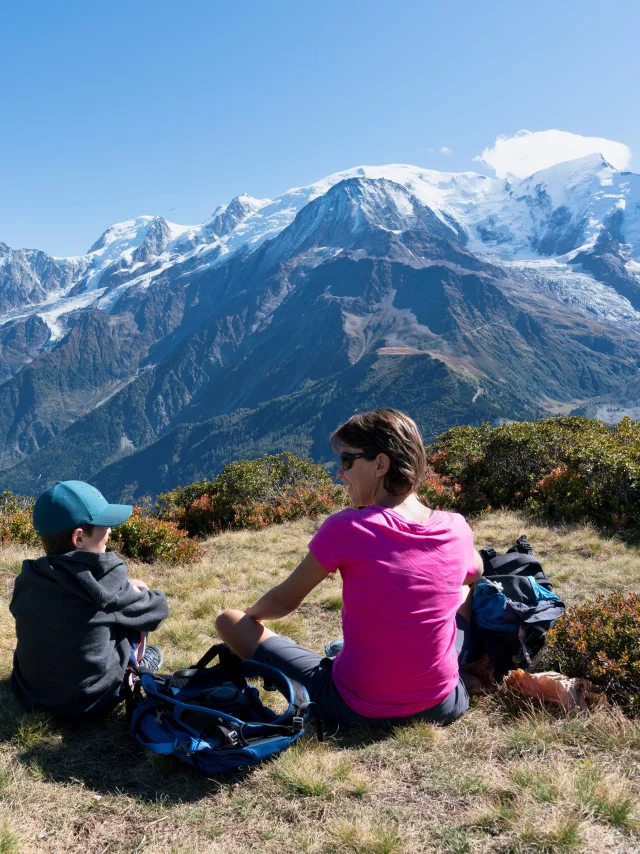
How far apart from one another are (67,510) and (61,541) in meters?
0.28

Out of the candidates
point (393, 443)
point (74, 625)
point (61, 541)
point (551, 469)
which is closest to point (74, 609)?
point (74, 625)

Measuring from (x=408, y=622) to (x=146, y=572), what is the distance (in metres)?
6.84

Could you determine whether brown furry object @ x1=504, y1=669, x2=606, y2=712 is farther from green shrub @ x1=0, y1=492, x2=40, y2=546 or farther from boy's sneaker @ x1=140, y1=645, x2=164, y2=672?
green shrub @ x1=0, y1=492, x2=40, y2=546

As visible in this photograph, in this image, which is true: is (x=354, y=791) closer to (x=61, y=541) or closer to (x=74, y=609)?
(x=74, y=609)

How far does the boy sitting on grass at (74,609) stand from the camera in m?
4.19

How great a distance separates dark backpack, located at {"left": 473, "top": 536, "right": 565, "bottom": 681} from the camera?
16.2ft

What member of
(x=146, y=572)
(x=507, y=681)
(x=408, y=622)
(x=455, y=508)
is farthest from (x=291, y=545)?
(x=408, y=622)

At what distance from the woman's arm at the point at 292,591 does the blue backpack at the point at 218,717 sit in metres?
0.40

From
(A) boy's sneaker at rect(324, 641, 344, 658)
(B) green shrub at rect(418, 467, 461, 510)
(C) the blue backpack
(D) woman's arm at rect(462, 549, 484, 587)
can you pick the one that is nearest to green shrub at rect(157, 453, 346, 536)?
(B) green shrub at rect(418, 467, 461, 510)

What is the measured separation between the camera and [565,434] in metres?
13.8

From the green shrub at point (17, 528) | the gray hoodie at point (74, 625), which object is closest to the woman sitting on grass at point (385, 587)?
the gray hoodie at point (74, 625)

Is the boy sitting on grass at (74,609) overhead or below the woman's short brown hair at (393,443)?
below

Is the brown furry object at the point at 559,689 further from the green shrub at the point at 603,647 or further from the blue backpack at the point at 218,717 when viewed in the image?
the blue backpack at the point at 218,717

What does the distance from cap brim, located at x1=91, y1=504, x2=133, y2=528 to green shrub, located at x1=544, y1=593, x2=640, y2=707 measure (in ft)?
13.8
